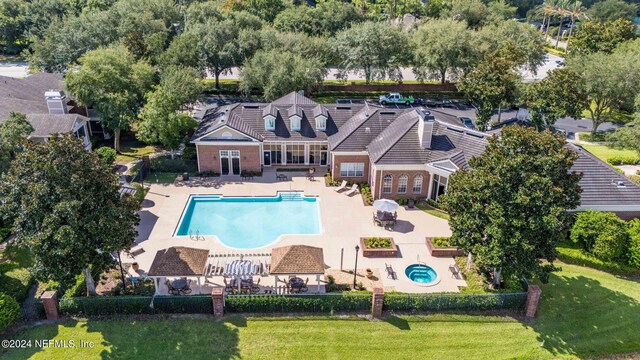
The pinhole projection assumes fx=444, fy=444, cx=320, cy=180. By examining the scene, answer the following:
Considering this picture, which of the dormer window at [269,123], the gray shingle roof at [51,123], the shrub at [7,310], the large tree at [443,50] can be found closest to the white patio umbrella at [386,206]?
the dormer window at [269,123]

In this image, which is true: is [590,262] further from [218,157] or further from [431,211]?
[218,157]

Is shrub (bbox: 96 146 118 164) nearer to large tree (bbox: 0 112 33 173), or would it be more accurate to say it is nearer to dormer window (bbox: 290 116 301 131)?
large tree (bbox: 0 112 33 173)

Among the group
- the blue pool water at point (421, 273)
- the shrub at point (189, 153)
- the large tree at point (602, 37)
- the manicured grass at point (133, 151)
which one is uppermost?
the large tree at point (602, 37)

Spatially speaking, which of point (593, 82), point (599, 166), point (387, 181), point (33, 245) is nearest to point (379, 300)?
point (387, 181)

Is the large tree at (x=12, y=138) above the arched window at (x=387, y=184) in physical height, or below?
above

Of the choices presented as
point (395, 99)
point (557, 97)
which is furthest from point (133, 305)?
point (395, 99)

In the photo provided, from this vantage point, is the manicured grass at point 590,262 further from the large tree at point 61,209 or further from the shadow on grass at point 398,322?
the large tree at point 61,209
